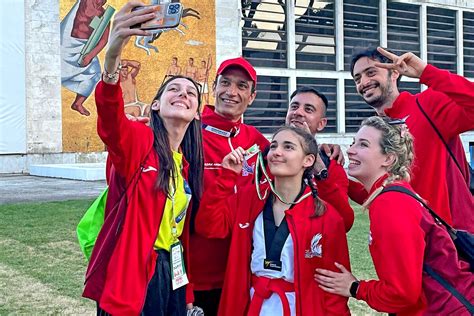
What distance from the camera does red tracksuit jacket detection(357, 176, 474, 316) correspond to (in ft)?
7.48

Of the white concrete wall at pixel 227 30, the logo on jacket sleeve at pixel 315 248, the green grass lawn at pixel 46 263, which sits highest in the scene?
the white concrete wall at pixel 227 30

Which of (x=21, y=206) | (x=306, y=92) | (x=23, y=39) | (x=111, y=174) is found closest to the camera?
(x=111, y=174)

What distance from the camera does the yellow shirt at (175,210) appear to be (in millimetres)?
2664

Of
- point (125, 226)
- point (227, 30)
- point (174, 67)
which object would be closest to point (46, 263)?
point (125, 226)

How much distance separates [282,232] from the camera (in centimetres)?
277

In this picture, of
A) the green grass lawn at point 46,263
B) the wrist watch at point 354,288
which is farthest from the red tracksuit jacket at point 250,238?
the green grass lawn at point 46,263

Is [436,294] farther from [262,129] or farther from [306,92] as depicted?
[262,129]

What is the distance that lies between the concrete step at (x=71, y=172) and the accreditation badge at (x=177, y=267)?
672 inches

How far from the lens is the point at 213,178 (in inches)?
122

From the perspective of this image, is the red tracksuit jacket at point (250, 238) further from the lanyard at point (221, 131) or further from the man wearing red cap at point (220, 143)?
the lanyard at point (221, 131)

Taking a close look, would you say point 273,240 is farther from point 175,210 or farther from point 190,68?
point 190,68

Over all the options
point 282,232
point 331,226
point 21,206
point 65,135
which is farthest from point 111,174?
point 65,135

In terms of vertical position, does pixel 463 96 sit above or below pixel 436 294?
above

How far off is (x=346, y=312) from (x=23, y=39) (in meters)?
23.6
